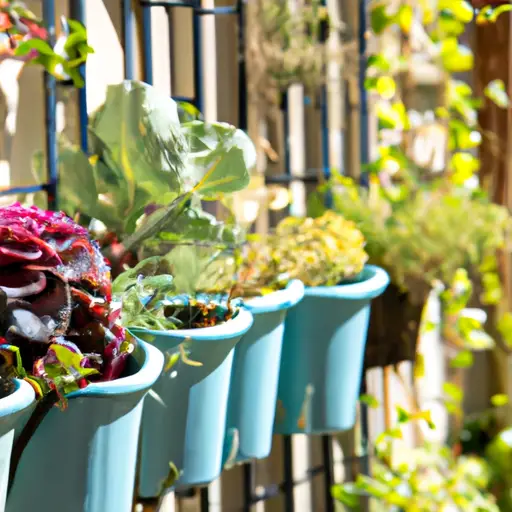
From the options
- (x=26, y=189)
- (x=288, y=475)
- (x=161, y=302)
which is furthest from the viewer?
(x=288, y=475)

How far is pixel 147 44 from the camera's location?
36.8 inches

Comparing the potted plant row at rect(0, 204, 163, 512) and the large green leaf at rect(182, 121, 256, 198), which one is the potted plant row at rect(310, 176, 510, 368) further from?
the potted plant row at rect(0, 204, 163, 512)

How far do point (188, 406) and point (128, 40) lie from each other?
1.44 feet

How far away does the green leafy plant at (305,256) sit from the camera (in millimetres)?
922

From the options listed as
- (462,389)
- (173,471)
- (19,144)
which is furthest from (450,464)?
(19,144)

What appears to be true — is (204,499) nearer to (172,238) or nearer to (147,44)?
(172,238)

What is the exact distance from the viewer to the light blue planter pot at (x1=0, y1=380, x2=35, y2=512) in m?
0.47

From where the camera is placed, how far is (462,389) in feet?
6.41

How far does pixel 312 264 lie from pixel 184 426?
0.32 m

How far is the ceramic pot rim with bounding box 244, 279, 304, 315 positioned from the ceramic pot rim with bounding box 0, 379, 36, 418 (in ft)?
1.08

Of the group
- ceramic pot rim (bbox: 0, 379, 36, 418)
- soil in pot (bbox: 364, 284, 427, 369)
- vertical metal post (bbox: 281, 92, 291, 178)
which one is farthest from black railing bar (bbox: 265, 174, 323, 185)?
ceramic pot rim (bbox: 0, 379, 36, 418)

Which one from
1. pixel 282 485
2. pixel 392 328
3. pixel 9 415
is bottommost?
pixel 282 485

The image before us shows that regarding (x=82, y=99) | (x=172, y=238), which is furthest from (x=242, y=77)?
(x=172, y=238)

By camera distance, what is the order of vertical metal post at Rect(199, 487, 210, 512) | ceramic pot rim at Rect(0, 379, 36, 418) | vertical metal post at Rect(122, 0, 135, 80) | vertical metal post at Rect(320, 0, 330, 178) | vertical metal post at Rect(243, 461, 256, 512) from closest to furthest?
1. ceramic pot rim at Rect(0, 379, 36, 418)
2. vertical metal post at Rect(122, 0, 135, 80)
3. vertical metal post at Rect(199, 487, 210, 512)
4. vertical metal post at Rect(243, 461, 256, 512)
5. vertical metal post at Rect(320, 0, 330, 178)
